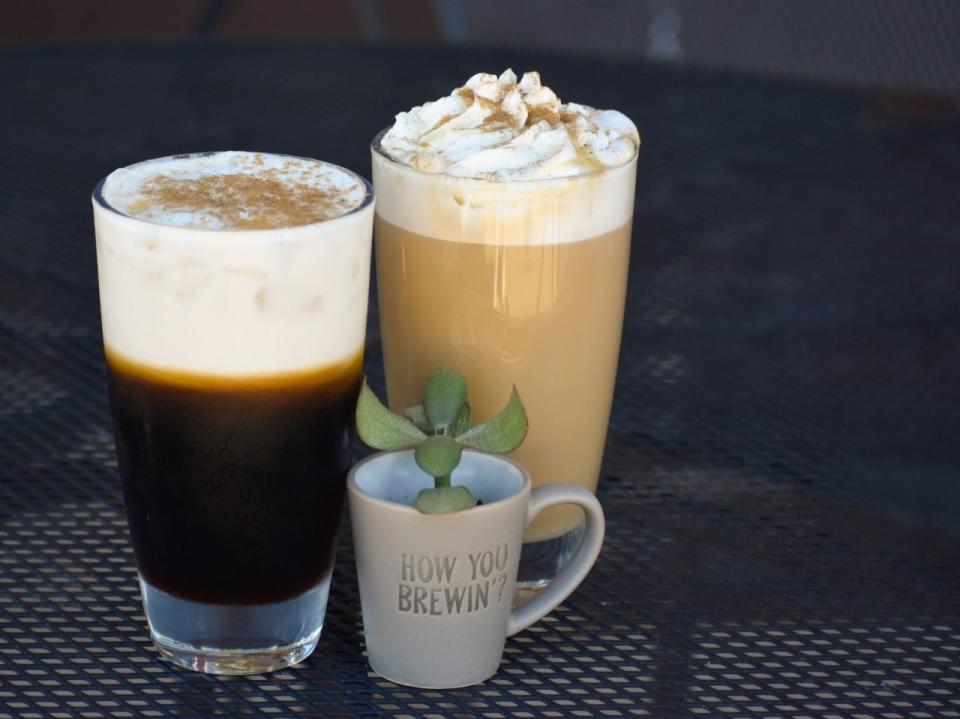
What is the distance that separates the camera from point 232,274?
2.33ft

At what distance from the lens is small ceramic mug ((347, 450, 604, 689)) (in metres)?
0.76

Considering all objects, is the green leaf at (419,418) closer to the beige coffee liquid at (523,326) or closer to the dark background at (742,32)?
the beige coffee liquid at (523,326)

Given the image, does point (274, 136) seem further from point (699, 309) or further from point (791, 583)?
point (791, 583)

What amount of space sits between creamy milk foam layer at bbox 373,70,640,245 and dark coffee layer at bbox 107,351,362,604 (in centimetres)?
10

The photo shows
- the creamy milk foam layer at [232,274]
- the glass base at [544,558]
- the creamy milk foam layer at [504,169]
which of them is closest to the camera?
the creamy milk foam layer at [232,274]

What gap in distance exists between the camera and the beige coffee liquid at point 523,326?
0.84m

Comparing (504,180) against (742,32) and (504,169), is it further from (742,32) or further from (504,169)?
(742,32)

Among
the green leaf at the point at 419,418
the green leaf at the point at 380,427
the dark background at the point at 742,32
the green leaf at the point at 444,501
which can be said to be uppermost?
the green leaf at the point at 380,427

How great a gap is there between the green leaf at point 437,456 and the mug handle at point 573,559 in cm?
7

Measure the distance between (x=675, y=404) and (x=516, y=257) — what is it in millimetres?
331

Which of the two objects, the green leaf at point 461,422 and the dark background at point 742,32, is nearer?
the green leaf at point 461,422

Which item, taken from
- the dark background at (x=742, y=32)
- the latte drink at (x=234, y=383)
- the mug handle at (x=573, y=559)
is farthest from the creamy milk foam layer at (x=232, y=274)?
the dark background at (x=742, y=32)

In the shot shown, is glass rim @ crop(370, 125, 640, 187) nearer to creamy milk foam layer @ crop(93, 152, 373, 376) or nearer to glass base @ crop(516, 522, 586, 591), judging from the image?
creamy milk foam layer @ crop(93, 152, 373, 376)

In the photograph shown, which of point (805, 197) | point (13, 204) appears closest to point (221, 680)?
point (13, 204)
